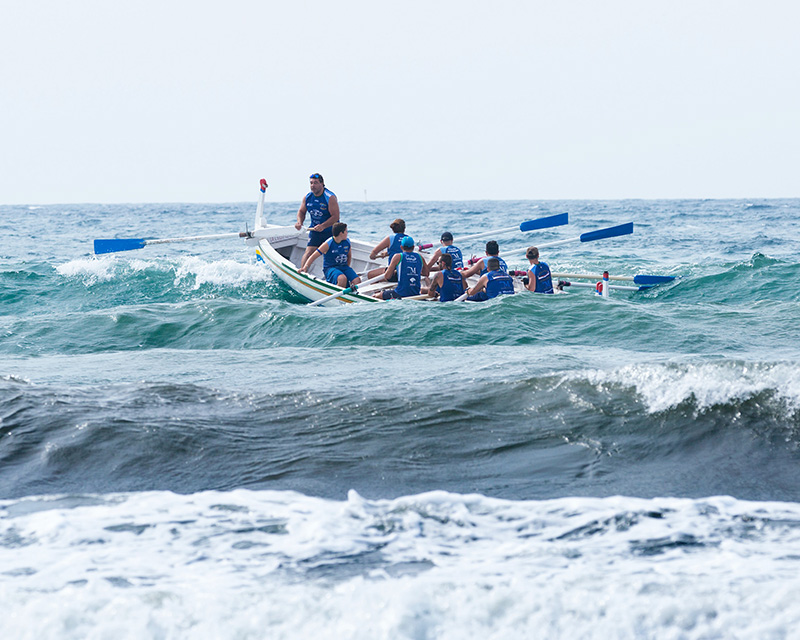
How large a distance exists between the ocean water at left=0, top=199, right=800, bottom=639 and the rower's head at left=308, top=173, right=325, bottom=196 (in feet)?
15.3

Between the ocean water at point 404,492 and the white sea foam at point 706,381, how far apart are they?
22 mm

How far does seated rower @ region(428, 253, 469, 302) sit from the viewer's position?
12.2 m

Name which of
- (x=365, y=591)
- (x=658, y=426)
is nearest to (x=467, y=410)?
(x=658, y=426)

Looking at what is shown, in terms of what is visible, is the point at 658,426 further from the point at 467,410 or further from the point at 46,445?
the point at 46,445

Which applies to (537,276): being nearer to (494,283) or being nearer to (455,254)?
(494,283)

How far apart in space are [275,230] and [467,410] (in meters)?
11.9

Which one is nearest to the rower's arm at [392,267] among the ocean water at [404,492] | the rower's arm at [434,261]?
the rower's arm at [434,261]

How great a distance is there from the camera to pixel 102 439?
5.46m

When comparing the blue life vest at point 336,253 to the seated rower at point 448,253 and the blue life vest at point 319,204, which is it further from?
the seated rower at point 448,253

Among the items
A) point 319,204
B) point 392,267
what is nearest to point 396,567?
point 392,267

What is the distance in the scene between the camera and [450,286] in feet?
40.4

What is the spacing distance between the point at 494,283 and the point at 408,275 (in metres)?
1.37

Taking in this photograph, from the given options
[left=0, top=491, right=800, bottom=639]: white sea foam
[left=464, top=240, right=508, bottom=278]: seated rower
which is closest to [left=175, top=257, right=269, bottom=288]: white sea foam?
[left=464, top=240, right=508, bottom=278]: seated rower

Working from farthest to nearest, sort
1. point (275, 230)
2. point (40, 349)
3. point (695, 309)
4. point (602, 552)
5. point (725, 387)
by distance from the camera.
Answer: point (275, 230), point (695, 309), point (40, 349), point (725, 387), point (602, 552)
